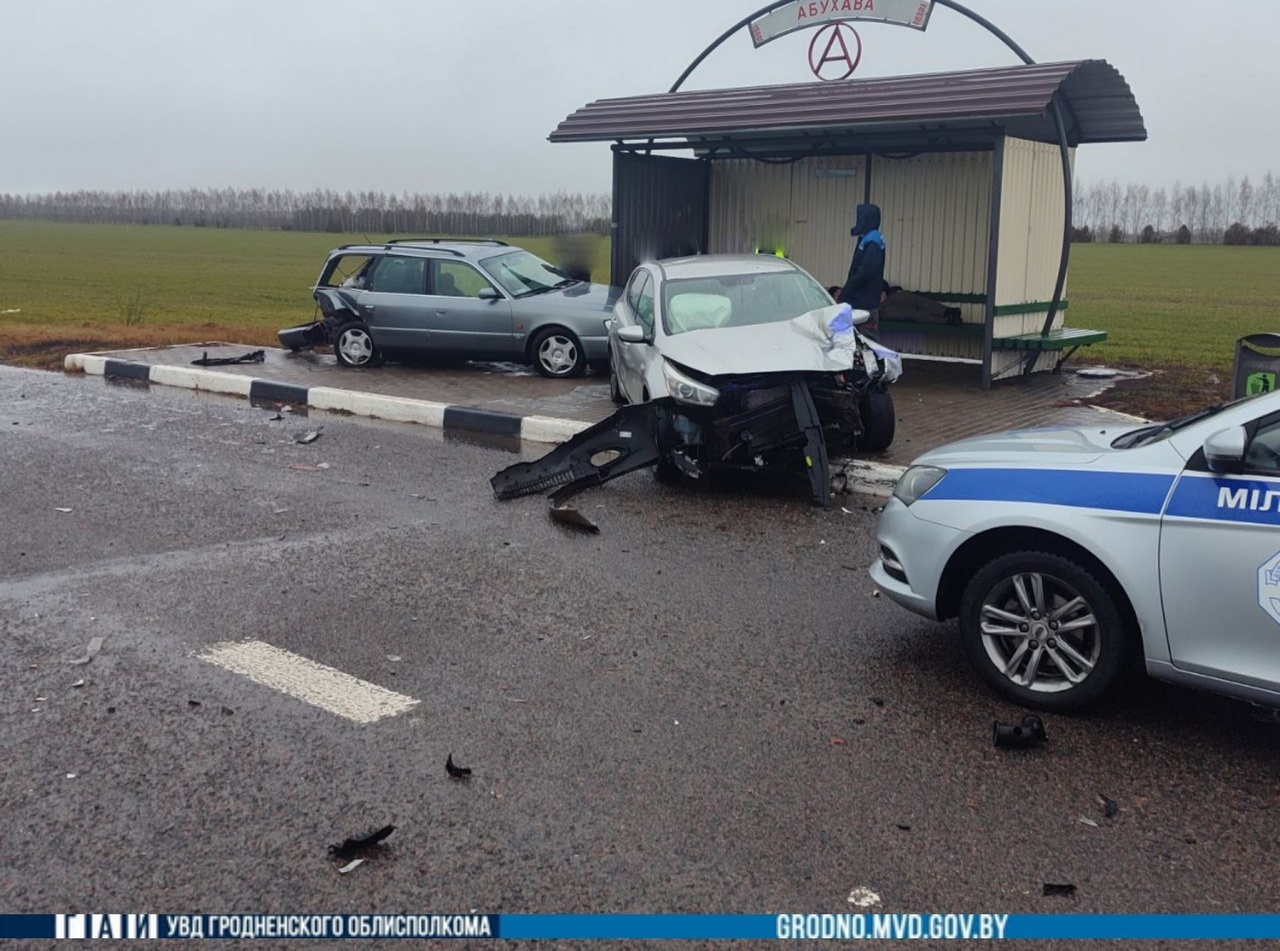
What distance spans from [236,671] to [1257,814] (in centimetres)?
401

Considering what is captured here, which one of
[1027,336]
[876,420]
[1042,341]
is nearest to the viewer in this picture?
[876,420]

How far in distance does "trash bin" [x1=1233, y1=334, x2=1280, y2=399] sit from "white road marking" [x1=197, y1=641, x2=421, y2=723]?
7672mm

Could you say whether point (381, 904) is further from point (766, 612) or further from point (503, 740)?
point (766, 612)

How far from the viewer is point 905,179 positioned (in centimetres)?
1526

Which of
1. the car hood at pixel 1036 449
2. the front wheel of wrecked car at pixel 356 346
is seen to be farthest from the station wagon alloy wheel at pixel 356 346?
the car hood at pixel 1036 449

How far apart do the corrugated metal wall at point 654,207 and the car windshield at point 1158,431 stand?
1121cm

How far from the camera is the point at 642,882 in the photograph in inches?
141

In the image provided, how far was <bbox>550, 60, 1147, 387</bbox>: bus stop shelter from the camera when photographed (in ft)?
43.2

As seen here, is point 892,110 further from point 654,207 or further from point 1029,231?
point 654,207

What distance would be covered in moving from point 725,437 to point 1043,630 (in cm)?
392

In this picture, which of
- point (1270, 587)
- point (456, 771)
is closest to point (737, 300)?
point (1270, 587)

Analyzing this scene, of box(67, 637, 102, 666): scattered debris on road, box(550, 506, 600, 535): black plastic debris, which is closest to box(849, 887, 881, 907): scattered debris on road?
box(67, 637, 102, 666): scattered debris on road

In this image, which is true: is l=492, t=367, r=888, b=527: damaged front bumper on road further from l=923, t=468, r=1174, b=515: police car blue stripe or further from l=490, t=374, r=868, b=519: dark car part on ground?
l=923, t=468, r=1174, b=515: police car blue stripe

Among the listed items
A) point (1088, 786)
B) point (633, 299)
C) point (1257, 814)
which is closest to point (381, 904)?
point (1088, 786)
